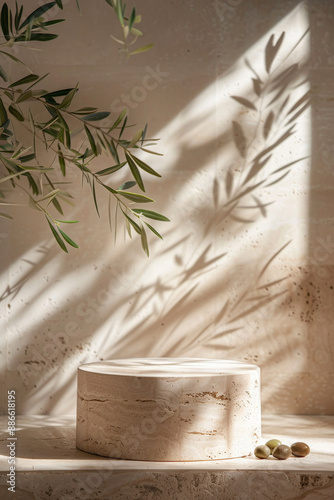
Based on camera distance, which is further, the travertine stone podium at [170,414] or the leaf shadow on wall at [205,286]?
the leaf shadow on wall at [205,286]

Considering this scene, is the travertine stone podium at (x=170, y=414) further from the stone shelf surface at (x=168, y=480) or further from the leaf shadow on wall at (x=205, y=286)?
the leaf shadow on wall at (x=205, y=286)

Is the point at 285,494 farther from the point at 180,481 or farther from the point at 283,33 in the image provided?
the point at 283,33

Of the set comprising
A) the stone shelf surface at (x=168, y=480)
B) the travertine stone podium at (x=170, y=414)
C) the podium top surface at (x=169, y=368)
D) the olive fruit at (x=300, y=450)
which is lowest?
the stone shelf surface at (x=168, y=480)

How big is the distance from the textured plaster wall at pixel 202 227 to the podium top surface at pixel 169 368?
469 millimetres

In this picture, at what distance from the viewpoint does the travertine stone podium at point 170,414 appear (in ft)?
6.95

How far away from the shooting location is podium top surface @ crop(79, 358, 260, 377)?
87.0 inches

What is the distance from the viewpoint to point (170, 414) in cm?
212

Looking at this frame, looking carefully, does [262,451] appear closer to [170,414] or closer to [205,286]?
[170,414]

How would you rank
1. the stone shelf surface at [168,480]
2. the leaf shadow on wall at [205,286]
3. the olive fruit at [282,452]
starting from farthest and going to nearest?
1. the leaf shadow on wall at [205,286]
2. the olive fruit at [282,452]
3. the stone shelf surface at [168,480]

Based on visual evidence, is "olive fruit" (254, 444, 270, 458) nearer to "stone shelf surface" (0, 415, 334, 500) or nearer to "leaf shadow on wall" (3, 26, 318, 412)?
"stone shelf surface" (0, 415, 334, 500)

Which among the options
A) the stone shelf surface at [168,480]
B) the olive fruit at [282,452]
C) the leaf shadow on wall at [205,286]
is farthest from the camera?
the leaf shadow on wall at [205,286]

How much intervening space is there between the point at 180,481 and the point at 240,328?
Answer: 1145 mm

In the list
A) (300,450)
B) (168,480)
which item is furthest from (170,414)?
(300,450)

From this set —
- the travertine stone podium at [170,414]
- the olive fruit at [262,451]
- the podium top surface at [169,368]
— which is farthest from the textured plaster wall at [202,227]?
the olive fruit at [262,451]
